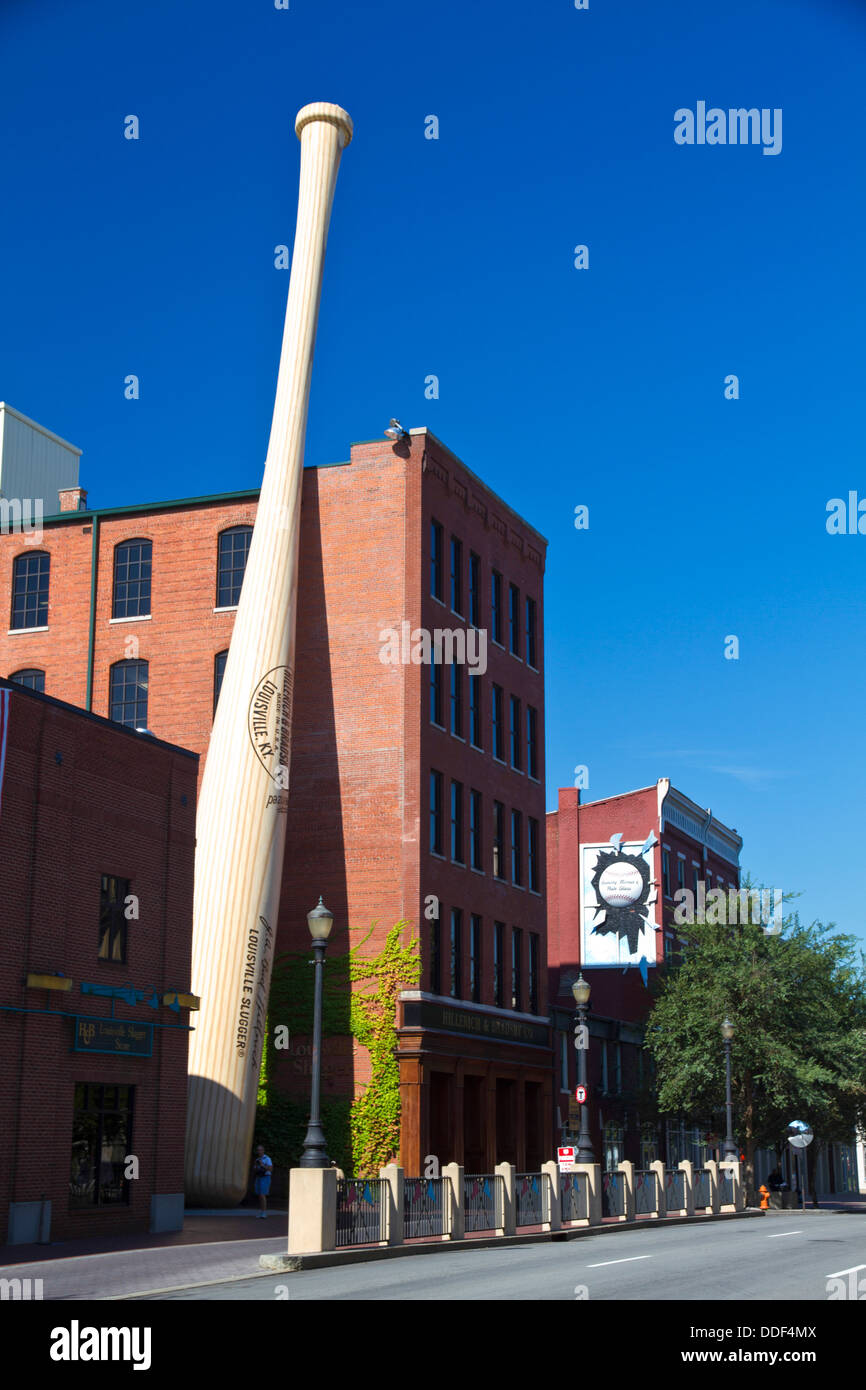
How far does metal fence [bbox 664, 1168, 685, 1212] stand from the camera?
3847 cm

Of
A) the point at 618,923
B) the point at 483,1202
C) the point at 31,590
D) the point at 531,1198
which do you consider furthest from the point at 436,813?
the point at 618,923

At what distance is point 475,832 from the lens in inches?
1763

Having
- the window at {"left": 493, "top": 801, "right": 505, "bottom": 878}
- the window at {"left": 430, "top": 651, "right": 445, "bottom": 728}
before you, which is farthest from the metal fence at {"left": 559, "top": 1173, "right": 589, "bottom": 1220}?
the window at {"left": 493, "top": 801, "right": 505, "bottom": 878}

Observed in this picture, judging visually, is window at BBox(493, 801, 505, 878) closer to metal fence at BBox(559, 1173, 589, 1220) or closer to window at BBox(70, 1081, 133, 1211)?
metal fence at BBox(559, 1173, 589, 1220)

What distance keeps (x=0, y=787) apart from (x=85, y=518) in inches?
897

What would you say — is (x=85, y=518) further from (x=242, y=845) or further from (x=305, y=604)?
(x=242, y=845)

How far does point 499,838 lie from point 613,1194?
13.9 metres

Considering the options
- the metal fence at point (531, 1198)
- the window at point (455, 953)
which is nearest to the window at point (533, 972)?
the window at point (455, 953)

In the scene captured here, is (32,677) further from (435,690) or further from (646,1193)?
(646,1193)

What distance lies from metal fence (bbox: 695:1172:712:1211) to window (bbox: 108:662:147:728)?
64.8ft

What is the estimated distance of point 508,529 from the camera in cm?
4906

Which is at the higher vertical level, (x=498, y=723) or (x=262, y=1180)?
(x=498, y=723)
